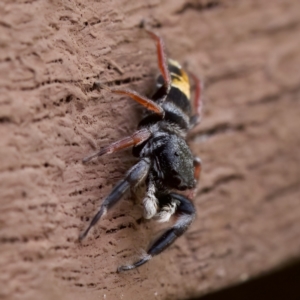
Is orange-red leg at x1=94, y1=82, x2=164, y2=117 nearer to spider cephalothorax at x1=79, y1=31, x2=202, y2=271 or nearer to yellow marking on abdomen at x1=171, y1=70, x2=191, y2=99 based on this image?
spider cephalothorax at x1=79, y1=31, x2=202, y2=271

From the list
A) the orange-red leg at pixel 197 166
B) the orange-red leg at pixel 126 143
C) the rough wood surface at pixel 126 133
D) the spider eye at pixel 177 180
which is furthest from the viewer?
the orange-red leg at pixel 197 166

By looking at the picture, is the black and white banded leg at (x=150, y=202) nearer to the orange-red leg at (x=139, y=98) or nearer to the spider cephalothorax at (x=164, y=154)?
the spider cephalothorax at (x=164, y=154)

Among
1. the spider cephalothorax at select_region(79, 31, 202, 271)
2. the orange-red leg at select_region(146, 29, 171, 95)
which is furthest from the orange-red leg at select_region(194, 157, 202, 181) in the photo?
the orange-red leg at select_region(146, 29, 171, 95)

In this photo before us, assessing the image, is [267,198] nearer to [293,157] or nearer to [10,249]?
[293,157]

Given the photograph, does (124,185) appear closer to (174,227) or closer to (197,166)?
(174,227)

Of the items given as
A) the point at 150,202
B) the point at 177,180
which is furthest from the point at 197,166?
the point at 150,202

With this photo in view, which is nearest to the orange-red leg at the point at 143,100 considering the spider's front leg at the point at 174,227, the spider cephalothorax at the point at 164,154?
the spider cephalothorax at the point at 164,154
